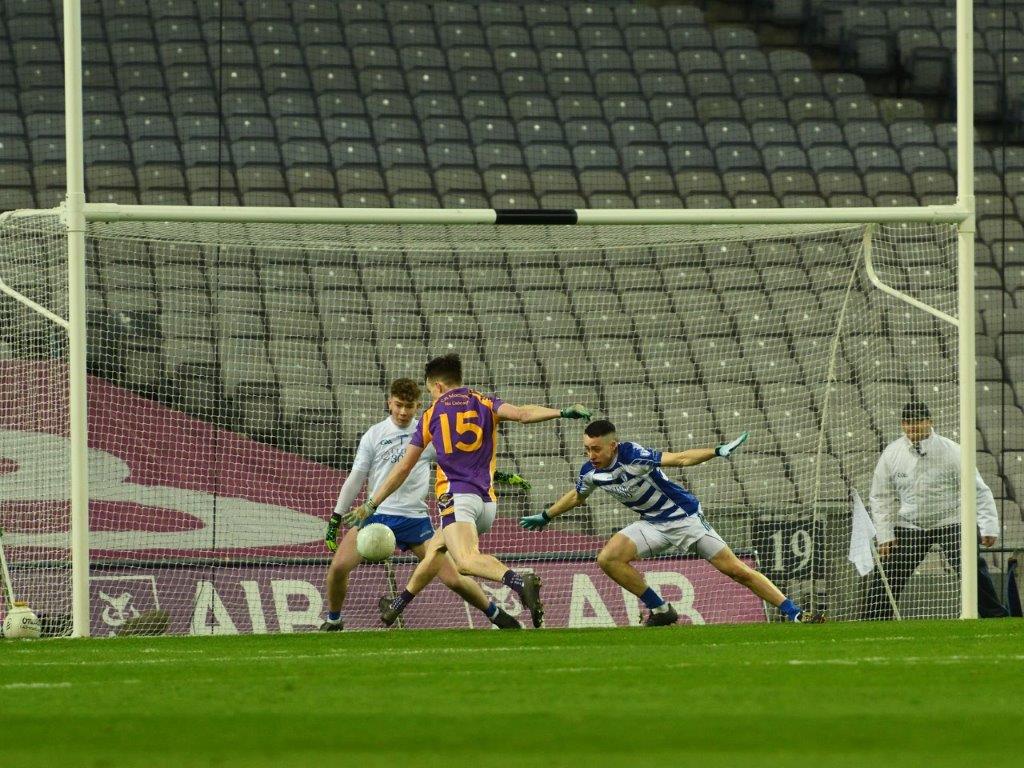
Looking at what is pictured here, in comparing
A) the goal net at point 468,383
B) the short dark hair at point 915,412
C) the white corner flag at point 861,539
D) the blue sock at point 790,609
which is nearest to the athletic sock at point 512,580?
the blue sock at point 790,609

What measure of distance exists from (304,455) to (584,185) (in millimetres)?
7240

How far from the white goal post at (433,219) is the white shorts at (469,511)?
2.00m

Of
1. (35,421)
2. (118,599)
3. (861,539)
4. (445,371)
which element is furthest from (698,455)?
(35,421)

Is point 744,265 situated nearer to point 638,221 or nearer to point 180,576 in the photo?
point 638,221

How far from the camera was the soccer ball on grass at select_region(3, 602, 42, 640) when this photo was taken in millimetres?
10531

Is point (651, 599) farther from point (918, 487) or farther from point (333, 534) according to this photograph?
point (918, 487)

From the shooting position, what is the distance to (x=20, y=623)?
34.6 ft

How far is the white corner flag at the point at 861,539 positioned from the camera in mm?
12322

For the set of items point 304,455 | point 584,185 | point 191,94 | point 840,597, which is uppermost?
point 191,94

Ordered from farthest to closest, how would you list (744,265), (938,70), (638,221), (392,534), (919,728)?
(938,70)
(744,265)
(638,221)
(392,534)
(919,728)

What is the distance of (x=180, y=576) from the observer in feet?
38.4

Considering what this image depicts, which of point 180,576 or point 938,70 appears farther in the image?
point 938,70

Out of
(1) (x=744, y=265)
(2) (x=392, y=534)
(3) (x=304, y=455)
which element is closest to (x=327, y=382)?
(3) (x=304, y=455)

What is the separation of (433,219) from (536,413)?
1.85m
